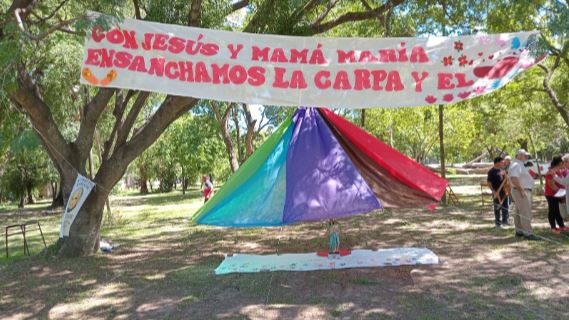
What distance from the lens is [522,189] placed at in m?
6.84

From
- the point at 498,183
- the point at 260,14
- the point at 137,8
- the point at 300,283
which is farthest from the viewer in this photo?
the point at 498,183

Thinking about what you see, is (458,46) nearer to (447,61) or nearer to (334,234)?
(447,61)

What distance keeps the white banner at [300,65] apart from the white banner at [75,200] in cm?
242

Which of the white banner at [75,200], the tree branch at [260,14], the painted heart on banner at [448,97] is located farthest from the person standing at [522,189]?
the white banner at [75,200]

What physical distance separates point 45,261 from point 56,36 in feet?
17.6

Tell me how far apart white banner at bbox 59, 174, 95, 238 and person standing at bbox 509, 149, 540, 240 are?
20.7ft

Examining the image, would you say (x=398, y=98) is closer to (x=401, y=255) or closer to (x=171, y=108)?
(x=401, y=255)

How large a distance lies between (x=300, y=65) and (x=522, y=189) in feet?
13.9

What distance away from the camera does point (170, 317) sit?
423 cm

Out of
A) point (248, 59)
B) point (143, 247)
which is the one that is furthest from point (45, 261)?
point (248, 59)

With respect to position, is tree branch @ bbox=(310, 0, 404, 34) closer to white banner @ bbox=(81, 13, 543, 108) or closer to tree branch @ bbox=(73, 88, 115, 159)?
white banner @ bbox=(81, 13, 543, 108)

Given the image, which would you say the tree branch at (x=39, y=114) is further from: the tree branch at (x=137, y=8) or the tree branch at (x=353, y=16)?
the tree branch at (x=353, y=16)

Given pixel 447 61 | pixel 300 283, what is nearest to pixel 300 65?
pixel 447 61

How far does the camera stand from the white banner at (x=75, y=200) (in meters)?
6.36
